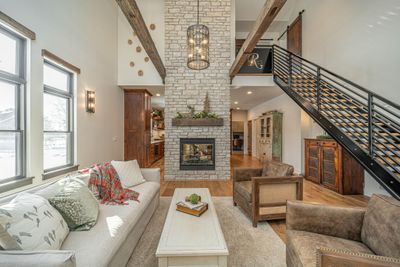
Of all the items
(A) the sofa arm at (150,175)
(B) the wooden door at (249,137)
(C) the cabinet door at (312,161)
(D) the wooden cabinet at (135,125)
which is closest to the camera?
(A) the sofa arm at (150,175)

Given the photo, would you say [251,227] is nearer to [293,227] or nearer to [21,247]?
[293,227]

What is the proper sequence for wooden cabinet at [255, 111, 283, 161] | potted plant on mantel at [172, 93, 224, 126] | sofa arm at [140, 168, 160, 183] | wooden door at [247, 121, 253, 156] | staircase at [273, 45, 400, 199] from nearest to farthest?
staircase at [273, 45, 400, 199]
sofa arm at [140, 168, 160, 183]
potted plant on mantel at [172, 93, 224, 126]
wooden cabinet at [255, 111, 283, 161]
wooden door at [247, 121, 253, 156]

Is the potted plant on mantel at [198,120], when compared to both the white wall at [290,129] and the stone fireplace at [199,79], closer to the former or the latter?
the stone fireplace at [199,79]

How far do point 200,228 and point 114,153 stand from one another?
4.32 m

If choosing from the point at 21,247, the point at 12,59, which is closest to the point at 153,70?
the point at 12,59

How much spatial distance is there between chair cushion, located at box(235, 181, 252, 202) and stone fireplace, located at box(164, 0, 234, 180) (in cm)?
212

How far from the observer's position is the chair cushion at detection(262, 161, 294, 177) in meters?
2.56

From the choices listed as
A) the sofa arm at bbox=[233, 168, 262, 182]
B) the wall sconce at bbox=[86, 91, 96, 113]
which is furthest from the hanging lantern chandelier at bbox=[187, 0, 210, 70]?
the wall sconce at bbox=[86, 91, 96, 113]

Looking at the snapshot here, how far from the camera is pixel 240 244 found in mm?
2037

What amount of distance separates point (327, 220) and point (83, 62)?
4.55 m

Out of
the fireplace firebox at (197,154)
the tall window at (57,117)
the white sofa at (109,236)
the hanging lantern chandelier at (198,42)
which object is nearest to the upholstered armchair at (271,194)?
the white sofa at (109,236)

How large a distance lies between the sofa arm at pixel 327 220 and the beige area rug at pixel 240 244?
0.57 meters

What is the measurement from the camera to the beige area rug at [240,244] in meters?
1.77

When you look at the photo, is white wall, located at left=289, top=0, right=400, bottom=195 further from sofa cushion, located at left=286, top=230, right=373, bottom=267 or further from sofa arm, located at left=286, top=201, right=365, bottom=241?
sofa cushion, located at left=286, top=230, right=373, bottom=267
